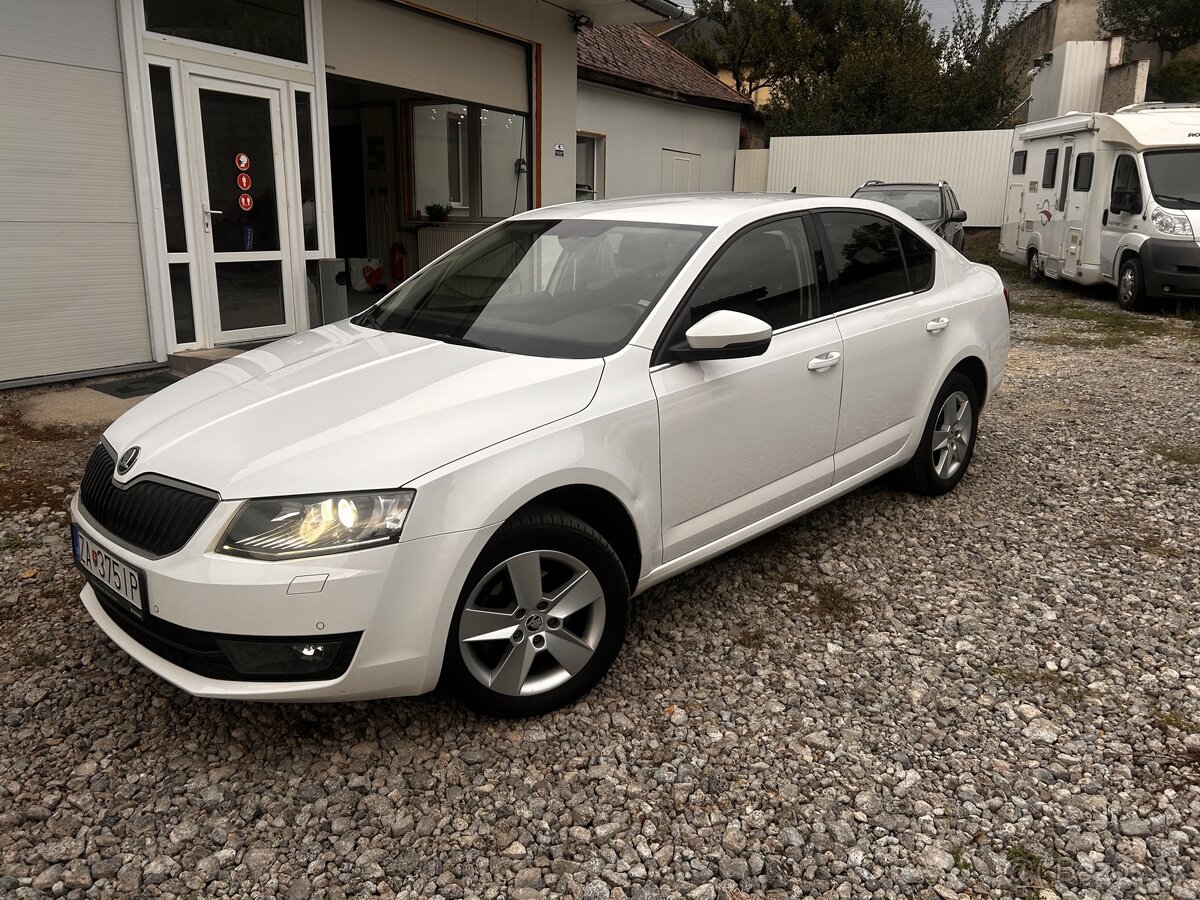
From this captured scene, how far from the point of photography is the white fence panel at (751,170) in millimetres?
23438

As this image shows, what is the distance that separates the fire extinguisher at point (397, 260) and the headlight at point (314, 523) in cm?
1142

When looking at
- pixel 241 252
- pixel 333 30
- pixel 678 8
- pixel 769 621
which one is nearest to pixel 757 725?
pixel 769 621

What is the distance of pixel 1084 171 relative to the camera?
43.0 ft

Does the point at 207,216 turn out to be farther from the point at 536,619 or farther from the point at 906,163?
the point at 906,163

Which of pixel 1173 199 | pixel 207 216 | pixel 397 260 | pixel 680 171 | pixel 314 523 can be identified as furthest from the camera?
pixel 680 171

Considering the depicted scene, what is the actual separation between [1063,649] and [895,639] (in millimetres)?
623

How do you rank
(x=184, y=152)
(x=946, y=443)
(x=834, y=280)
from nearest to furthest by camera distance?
(x=834, y=280), (x=946, y=443), (x=184, y=152)

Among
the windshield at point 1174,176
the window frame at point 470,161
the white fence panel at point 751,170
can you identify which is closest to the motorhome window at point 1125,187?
the windshield at point 1174,176

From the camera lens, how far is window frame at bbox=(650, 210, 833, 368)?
3365mm

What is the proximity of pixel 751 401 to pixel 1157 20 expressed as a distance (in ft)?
107

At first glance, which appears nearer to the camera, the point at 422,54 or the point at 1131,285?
the point at 422,54

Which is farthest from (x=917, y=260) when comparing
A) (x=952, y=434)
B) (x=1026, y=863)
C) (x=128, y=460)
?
(x=128, y=460)

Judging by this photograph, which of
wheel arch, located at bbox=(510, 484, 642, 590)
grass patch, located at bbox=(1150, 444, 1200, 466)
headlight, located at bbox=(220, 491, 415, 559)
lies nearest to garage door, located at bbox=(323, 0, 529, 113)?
wheel arch, located at bbox=(510, 484, 642, 590)

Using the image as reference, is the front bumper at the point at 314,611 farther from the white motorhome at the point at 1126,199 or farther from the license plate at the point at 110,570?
the white motorhome at the point at 1126,199
